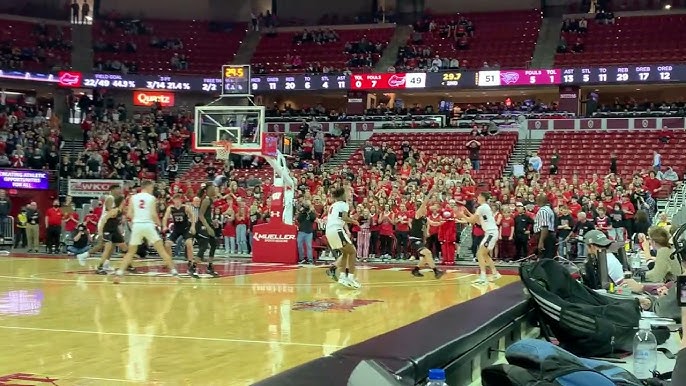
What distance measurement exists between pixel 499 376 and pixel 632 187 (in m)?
19.2

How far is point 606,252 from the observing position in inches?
383

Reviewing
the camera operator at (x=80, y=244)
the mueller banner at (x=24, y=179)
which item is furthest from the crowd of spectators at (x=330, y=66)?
the camera operator at (x=80, y=244)

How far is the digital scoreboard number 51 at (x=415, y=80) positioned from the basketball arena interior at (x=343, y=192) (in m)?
0.20

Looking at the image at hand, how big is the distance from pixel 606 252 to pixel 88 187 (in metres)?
23.4

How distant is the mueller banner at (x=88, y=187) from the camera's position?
1168 inches

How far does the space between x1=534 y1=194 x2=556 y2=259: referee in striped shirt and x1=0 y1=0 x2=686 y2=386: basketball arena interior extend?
0.18 feet

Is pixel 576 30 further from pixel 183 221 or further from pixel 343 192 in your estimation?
pixel 343 192

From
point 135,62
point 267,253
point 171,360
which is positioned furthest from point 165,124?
point 171,360

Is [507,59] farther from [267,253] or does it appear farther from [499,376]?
[499,376]

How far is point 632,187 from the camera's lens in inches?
885

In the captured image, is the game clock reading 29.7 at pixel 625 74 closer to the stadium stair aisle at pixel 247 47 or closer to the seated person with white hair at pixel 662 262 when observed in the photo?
the stadium stair aisle at pixel 247 47

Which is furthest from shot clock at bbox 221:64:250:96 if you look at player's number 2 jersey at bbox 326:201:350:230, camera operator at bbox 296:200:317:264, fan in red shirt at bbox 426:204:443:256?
player's number 2 jersey at bbox 326:201:350:230

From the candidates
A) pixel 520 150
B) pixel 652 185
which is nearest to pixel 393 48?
pixel 520 150

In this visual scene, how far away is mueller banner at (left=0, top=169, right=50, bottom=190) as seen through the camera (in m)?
28.9
